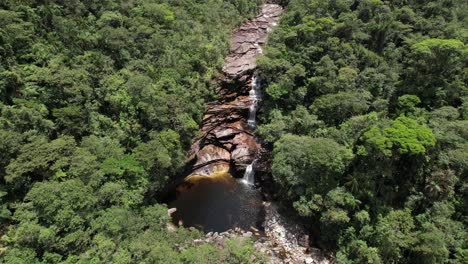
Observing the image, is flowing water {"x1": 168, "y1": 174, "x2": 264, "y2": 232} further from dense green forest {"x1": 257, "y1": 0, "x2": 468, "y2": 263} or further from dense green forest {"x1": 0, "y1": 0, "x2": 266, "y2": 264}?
dense green forest {"x1": 0, "y1": 0, "x2": 266, "y2": 264}

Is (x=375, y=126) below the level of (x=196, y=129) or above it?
above

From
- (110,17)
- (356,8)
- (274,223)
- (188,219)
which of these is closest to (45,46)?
(110,17)

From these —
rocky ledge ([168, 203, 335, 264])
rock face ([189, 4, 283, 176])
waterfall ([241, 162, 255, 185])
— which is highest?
rock face ([189, 4, 283, 176])

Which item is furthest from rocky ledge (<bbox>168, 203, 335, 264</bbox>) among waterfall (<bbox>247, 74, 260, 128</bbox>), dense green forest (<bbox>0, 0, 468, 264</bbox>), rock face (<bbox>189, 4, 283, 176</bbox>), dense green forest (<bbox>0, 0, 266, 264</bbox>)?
waterfall (<bbox>247, 74, 260, 128</bbox>)

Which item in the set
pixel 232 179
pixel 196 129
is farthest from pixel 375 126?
pixel 196 129

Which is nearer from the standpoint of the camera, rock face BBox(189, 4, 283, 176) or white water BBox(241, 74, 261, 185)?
rock face BBox(189, 4, 283, 176)

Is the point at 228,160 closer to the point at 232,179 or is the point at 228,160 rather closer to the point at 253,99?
the point at 232,179
